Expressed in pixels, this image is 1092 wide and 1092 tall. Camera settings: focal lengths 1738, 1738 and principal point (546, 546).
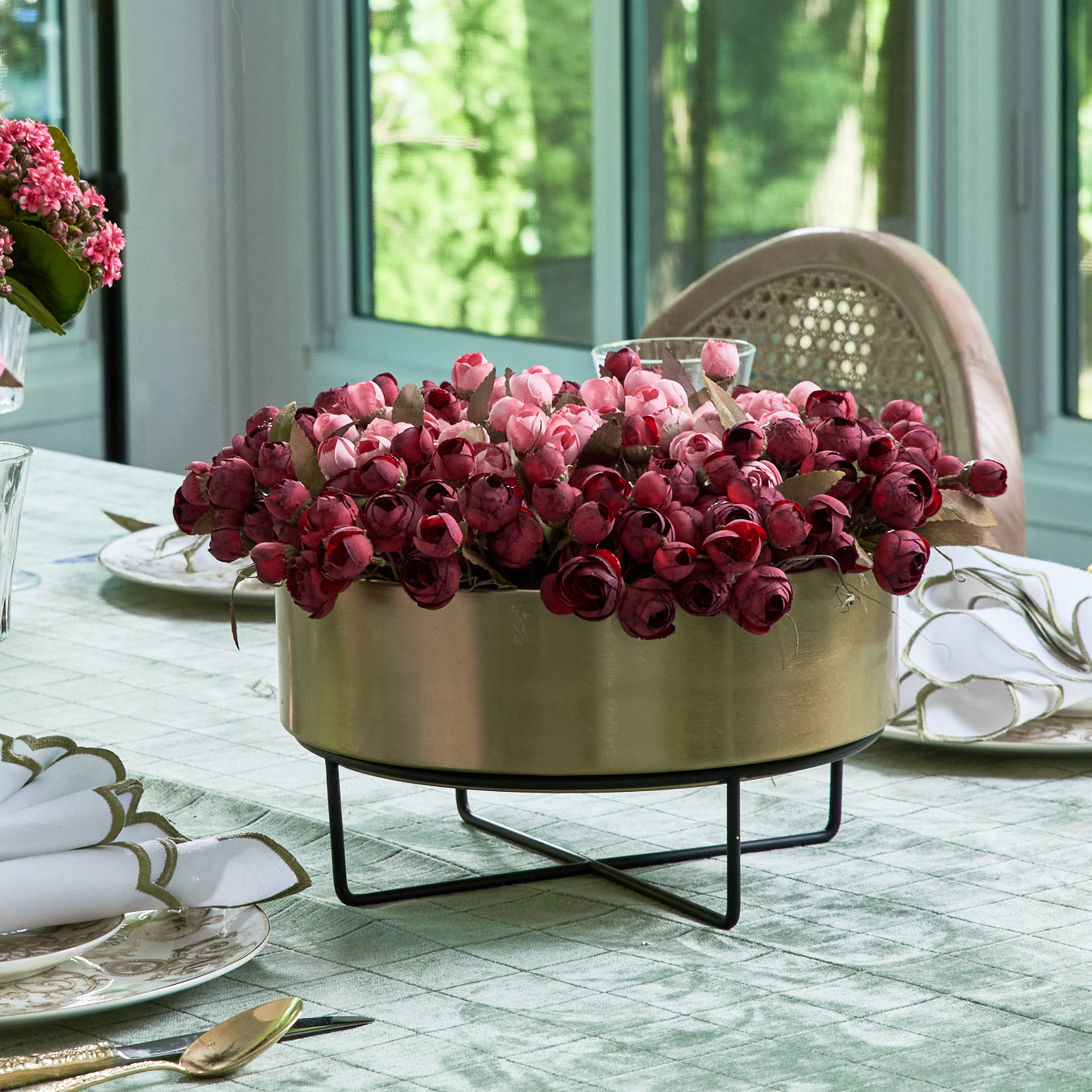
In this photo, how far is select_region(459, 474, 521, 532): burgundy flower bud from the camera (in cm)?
64

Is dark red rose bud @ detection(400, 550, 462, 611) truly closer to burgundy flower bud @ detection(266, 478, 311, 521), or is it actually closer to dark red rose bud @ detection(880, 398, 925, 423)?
burgundy flower bud @ detection(266, 478, 311, 521)

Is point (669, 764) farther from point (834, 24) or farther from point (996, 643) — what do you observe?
point (834, 24)

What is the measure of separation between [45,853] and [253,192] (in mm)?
3539

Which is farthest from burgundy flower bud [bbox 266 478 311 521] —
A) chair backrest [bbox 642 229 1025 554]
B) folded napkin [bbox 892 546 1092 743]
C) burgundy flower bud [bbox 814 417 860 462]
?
chair backrest [bbox 642 229 1025 554]

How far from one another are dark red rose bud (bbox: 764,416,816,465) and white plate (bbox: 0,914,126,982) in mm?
316

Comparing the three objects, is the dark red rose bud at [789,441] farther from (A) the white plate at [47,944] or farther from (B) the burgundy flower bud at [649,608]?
(A) the white plate at [47,944]

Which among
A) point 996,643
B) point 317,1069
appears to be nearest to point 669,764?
point 317,1069

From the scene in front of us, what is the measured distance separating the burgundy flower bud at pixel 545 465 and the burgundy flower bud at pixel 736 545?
6 cm

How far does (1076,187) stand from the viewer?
2623 millimetres

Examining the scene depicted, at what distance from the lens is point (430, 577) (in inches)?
25.2

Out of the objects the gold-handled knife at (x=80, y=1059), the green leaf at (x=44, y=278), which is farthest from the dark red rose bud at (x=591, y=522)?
the green leaf at (x=44, y=278)

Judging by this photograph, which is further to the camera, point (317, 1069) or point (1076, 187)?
point (1076, 187)

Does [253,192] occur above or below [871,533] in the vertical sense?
above

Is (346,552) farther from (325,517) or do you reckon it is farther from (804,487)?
(804,487)
